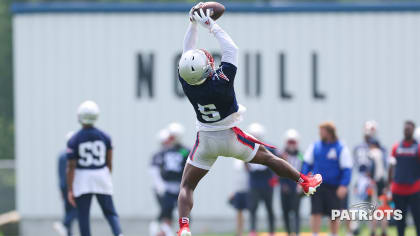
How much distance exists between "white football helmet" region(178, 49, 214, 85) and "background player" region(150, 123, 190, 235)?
6.07m

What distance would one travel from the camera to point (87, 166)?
39.7 feet

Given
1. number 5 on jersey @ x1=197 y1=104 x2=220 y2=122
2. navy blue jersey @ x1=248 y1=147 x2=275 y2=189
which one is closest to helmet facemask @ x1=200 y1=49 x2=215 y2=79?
number 5 on jersey @ x1=197 y1=104 x2=220 y2=122

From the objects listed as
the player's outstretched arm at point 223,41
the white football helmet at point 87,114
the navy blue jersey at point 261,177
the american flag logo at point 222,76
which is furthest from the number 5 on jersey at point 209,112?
the navy blue jersey at point 261,177

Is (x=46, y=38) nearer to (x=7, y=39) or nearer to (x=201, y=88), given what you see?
(x=201, y=88)

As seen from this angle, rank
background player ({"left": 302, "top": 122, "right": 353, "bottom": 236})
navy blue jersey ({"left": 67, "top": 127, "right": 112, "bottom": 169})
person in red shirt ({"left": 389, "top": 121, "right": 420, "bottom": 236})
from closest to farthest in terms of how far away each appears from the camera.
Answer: navy blue jersey ({"left": 67, "top": 127, "right": 112, "bottom": 169}) → person in red shirt ({"left": 389, "top": 121, "right": 420, "bottom": 236}) → background player ({"left": 302, "top": 122, "right": 353, "bottom": 236})

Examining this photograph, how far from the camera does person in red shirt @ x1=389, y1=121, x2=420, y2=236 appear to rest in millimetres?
13219

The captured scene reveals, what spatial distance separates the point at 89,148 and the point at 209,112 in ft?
9.83

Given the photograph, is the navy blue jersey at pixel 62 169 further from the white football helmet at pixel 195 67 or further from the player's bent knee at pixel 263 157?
the white football helmet at pixel 195 67

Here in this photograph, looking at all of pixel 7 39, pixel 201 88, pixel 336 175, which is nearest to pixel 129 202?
pixel 336 175

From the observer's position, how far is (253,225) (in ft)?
53.8

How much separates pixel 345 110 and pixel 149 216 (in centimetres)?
491

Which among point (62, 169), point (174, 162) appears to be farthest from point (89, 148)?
point (62, 169)

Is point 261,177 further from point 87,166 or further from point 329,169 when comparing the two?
point 87,166

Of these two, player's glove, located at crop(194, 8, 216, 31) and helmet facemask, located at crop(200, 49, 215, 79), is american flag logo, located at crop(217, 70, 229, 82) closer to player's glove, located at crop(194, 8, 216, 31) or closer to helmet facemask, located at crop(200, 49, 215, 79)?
helmet facemask, located at crop(200, 49, 215, 79)
